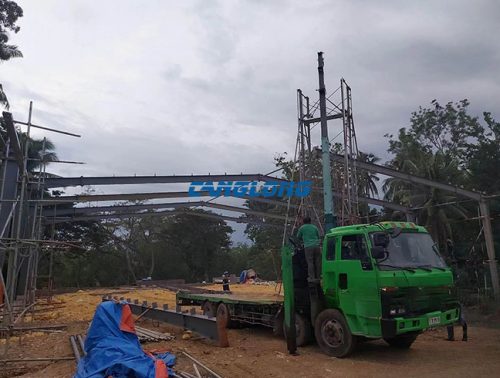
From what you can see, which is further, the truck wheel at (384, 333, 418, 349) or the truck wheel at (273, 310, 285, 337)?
the truck wheel at (273, 310, 285, 337)

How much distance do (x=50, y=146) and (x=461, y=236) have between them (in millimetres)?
27237

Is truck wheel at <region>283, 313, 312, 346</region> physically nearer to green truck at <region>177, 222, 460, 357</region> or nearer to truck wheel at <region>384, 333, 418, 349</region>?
green truck at <region>177, 222, 460, 357</region>

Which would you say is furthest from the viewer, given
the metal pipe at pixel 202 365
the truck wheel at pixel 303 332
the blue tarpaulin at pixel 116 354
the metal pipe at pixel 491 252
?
the metal pipe at pixel 491 252

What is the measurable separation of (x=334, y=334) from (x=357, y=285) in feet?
3.99

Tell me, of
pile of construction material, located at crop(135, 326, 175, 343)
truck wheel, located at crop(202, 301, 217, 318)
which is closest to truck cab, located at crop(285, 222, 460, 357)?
pile of construction material, located at crop(135, 326, 175, 343)

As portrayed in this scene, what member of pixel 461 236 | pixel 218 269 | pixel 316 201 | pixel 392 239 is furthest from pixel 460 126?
pixel 392 239

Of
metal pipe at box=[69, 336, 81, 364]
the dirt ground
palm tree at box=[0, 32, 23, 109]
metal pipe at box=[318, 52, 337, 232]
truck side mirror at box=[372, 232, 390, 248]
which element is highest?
palm tree at box=[0, 32, 23, 109]

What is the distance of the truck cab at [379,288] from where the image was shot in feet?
26.5

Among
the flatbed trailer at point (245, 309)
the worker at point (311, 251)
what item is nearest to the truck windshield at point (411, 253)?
the worker at point (311, 251)

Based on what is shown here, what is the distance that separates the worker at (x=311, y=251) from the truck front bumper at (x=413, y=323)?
2.05 metres

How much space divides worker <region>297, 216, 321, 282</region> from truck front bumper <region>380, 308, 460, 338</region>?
2.05m

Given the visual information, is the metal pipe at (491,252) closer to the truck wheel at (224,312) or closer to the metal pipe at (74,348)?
the truck wheel at (224,312)

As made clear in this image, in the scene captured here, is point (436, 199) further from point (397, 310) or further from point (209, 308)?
point (397, 310)

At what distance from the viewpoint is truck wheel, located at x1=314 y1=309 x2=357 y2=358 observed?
343 inches
